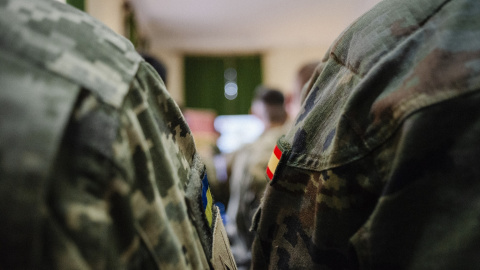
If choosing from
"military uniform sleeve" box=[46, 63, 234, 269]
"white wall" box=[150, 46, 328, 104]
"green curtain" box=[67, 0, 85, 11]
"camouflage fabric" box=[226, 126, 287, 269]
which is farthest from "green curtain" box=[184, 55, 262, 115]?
"military uniform sleeve" box=[46, 63, 234, 269]

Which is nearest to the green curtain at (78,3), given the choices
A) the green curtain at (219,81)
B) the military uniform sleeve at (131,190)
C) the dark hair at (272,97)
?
the dark hair at (272,97)

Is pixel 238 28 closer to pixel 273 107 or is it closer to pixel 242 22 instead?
pixel 242 22

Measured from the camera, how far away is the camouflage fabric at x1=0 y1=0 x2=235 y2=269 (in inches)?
10.8

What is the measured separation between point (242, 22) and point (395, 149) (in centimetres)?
460

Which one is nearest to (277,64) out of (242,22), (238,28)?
(238,28)

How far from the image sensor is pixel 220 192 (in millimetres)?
2857

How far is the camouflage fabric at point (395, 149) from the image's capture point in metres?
0.36

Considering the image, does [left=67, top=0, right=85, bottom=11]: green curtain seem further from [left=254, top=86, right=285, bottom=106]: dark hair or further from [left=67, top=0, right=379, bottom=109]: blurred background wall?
[left=254, top=86, right=285, bottom=106]: dark hair

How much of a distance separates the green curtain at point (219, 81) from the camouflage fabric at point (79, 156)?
554 centimetres

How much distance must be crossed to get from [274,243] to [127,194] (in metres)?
0.34

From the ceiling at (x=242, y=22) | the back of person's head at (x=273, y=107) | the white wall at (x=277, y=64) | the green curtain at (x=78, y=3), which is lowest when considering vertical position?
the white wall at (x=277, y=64)

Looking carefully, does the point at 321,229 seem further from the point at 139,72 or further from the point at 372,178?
the point at 139,72

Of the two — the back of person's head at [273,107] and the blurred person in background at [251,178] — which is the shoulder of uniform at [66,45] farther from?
the back of person's head at [273,107]

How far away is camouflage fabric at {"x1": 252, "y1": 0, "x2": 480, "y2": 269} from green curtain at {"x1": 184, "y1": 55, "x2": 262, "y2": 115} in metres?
5.39
